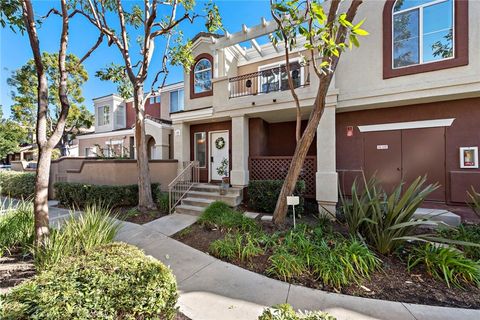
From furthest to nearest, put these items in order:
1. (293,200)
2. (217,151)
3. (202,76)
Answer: (202,76)
(217,151)
(293,200)

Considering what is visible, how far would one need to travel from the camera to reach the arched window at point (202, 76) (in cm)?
1001

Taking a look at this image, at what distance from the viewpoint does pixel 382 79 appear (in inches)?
263

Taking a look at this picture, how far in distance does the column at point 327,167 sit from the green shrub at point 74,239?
5.71m

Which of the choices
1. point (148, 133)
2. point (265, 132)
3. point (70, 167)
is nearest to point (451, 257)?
point (265, 132)

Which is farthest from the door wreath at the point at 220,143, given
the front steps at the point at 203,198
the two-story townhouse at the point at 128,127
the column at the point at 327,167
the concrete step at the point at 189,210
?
the column at the point at 327,167

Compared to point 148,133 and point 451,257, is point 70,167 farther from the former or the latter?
point 451,257

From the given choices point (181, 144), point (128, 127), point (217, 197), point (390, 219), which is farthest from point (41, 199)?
point (128, 127)

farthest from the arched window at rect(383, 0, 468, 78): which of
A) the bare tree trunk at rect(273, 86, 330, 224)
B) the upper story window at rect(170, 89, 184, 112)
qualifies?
the upper story window at rect(170, 89, 184, 112)

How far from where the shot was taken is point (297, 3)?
387 cm

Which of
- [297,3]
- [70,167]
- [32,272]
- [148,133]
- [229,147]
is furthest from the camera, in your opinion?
[148,133]

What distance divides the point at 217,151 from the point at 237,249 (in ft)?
20.0

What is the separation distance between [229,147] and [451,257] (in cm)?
751

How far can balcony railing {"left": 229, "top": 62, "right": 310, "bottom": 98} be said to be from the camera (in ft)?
26.5

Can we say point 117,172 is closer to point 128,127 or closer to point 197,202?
point 197,202
